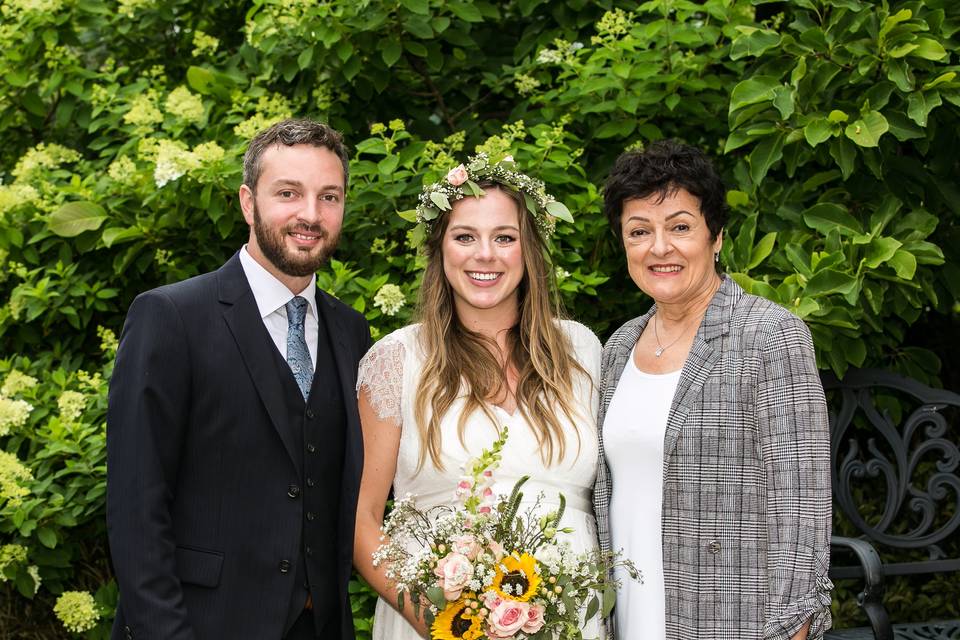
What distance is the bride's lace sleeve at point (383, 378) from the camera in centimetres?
317

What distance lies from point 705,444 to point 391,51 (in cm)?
217

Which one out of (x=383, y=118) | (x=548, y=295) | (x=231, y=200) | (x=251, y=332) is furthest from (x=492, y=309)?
(x=383, y=118)

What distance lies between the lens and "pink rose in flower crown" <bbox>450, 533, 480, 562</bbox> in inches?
97.3

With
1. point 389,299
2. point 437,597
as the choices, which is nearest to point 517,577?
point 437,597

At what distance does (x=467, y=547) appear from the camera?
2473 mm

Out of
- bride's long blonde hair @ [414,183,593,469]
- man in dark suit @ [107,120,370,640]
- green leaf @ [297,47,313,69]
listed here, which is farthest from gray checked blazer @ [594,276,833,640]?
green leaf @ [297,47,313,69]

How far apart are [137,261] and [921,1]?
10.6 ft

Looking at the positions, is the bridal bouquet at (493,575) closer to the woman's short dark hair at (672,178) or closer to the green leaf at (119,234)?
the woman's short dark hair at (672,178)

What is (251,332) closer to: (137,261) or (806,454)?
(806,454)

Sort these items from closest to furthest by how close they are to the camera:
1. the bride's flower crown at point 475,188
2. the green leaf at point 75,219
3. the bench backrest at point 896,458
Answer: the bride's flower crown at point 475,188, the bench backrest at point 896,458, the green leaf at point 75,219

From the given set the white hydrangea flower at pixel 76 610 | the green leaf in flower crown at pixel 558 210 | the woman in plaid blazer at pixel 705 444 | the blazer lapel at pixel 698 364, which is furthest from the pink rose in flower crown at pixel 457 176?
the white hydrangea flower at pixel 76 610

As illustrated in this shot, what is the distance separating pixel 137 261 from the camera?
4488 mm

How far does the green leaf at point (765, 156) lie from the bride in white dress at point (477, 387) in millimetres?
869

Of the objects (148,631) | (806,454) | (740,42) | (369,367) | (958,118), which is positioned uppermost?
(740,42)
